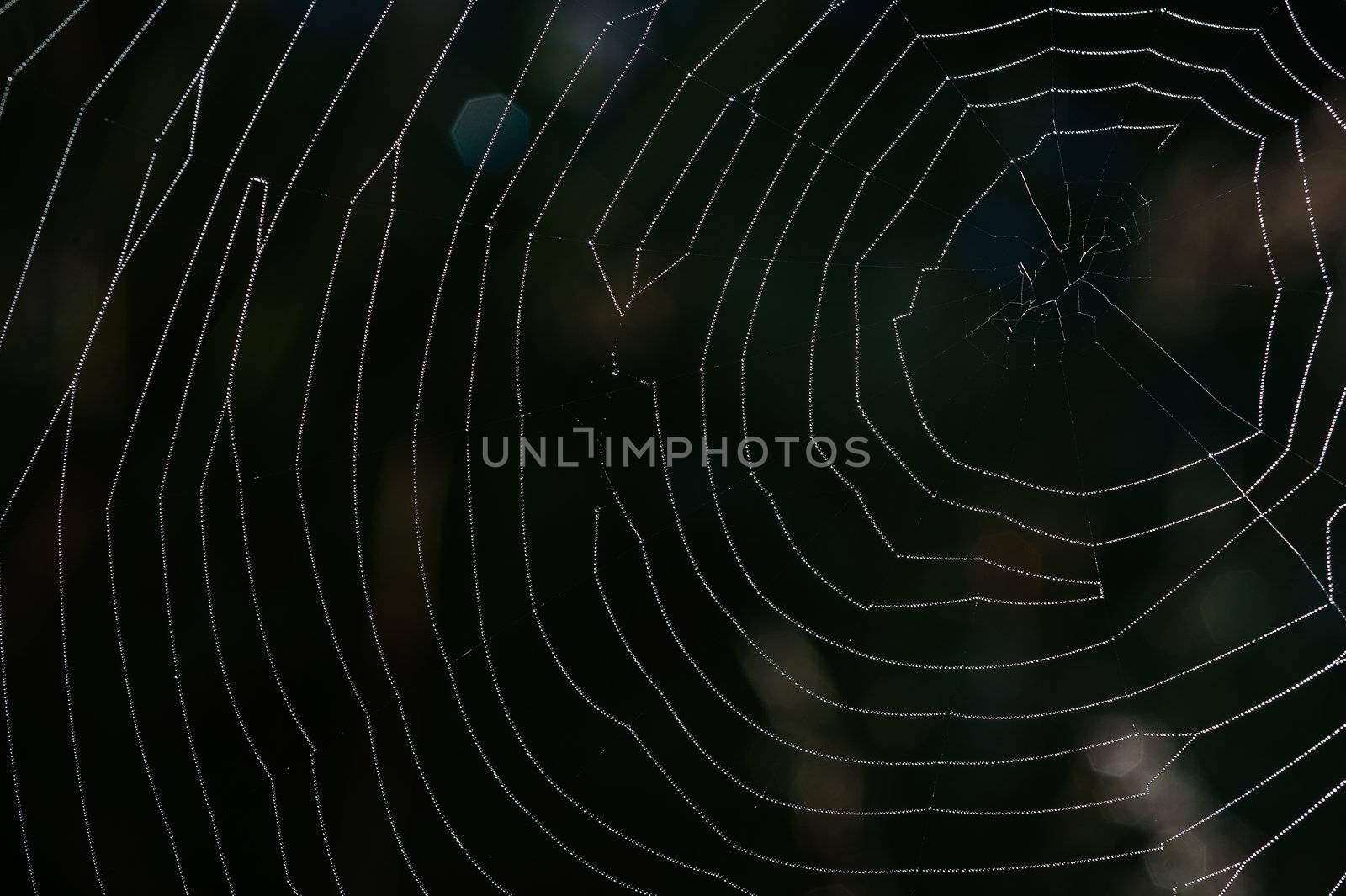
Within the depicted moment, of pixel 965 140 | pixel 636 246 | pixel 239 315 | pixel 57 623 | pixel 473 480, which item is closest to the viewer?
pixel 57 623

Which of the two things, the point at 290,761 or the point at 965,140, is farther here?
the point at 965,140

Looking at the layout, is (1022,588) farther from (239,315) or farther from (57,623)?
(57,623)

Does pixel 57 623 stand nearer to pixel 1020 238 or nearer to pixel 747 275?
pixel 747 275

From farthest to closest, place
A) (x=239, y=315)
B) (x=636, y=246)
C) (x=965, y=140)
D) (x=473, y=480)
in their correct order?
(x=965, y=140) < (x=473, y=480) < (x=636, y=246) < (x=239, y=315)

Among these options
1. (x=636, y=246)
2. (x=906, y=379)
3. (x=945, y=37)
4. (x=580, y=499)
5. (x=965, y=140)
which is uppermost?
(x=945, y=37)

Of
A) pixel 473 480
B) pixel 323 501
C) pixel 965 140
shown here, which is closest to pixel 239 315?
pixel 323 501

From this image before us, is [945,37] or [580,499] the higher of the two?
[945,37]

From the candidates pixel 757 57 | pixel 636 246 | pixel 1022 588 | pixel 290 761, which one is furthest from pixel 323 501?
pixel 1022 588
